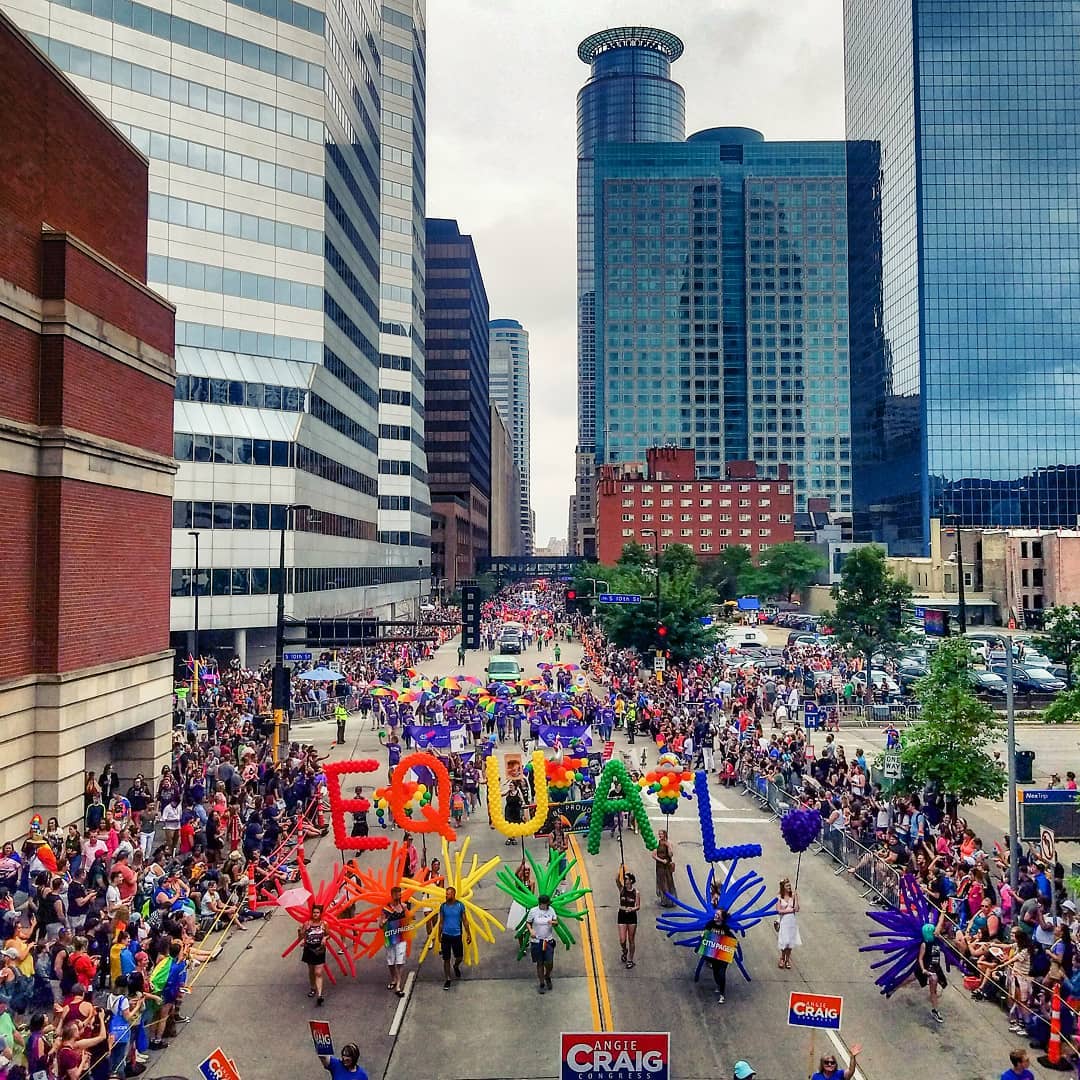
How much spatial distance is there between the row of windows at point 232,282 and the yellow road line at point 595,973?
46.6 meters

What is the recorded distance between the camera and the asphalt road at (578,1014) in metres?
13.1

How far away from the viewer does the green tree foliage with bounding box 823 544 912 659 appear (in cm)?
5366

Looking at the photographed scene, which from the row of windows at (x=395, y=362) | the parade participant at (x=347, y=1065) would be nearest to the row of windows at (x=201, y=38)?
the row of windows at (x=395, y=362)

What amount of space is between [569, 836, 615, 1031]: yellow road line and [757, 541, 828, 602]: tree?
104527 millimetres

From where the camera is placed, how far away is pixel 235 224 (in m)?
58.0

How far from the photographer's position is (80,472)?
23391 mm

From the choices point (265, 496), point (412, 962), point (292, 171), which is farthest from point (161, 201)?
point (412, 962)

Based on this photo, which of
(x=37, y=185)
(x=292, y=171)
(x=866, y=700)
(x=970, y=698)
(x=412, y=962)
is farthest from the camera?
(x=292, y=171)

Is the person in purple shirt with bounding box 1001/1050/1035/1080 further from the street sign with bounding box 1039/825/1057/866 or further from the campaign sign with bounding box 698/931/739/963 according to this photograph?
the street sign with bounding box 1039/825/1057/866

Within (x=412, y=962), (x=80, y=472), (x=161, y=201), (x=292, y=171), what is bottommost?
(x=412, y=962)

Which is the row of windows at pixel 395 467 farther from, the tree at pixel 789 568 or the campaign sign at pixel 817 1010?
the campaign sign at pixel 817 1010

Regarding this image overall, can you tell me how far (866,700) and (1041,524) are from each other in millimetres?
117535

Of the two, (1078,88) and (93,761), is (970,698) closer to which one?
(93,761)

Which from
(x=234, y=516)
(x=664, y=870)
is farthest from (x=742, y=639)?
(x=664, y=870)
